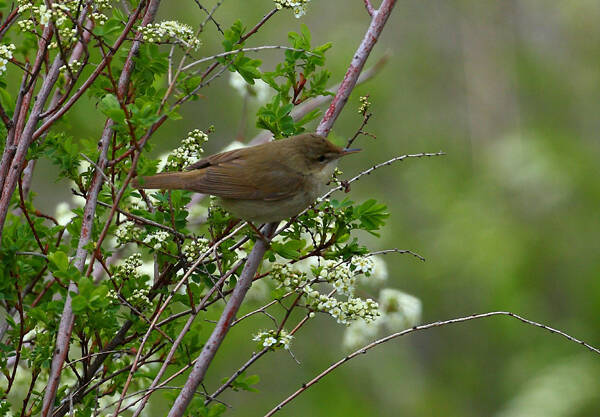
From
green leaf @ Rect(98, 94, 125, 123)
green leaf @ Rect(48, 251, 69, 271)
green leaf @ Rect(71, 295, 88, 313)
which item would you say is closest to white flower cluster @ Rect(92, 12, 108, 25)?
green leaf @ Rect(98, 94, 125, 123)

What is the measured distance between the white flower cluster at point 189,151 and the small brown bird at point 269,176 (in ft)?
0.17

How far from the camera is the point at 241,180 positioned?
3.17 metres

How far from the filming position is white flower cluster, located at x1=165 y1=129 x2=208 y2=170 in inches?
105

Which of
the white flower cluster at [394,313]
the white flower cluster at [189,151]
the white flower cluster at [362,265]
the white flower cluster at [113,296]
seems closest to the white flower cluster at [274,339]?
the white flower cluster at [362,265]

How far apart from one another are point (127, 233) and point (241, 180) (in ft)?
2.32

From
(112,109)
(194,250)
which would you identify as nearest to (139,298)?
(194,250)

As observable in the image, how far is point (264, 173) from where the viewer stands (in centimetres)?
325

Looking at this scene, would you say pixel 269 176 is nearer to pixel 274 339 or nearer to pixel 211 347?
pixel 274 339

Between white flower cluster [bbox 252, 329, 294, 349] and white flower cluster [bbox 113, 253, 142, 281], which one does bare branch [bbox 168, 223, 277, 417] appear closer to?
white flower cluster [bbox 252, 329, 294, 349]

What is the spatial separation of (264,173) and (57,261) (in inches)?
47.4

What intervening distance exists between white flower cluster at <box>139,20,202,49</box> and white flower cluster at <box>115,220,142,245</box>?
2.07 feet

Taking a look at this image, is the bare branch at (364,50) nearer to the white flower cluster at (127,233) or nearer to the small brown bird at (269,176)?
the small brown bird at (269,176)

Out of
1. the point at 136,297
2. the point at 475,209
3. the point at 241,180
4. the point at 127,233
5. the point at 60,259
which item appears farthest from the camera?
the point at 475,209

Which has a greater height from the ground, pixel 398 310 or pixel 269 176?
pixel 269 176
